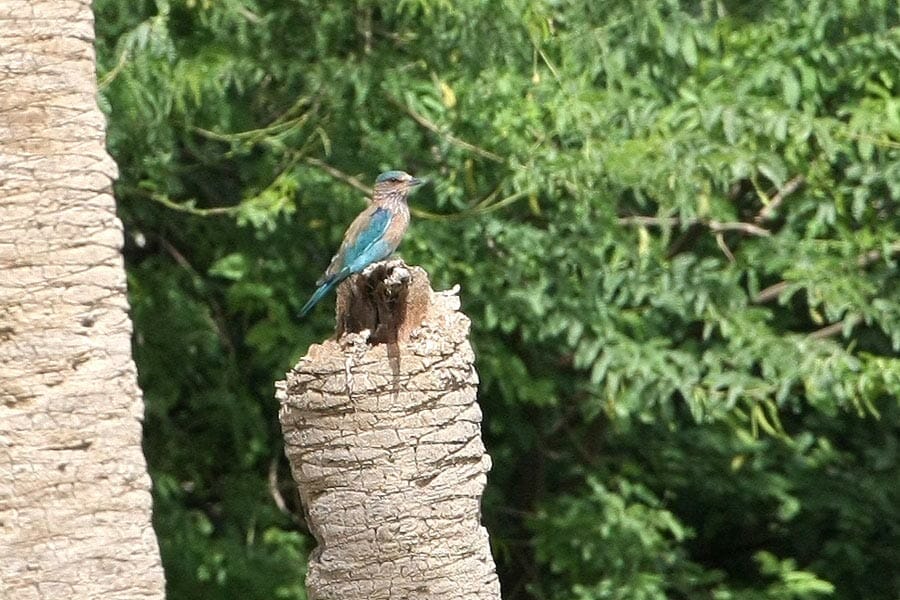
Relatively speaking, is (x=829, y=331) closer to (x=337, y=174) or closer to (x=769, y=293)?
(x=769, y=293)

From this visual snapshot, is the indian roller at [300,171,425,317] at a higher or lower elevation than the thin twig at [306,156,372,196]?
lower

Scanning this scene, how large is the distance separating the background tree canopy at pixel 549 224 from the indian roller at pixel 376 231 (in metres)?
0.40

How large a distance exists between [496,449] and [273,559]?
48.6 inches

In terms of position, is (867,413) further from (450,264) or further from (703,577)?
(450,264)

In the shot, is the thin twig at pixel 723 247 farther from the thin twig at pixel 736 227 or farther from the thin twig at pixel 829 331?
the thin twig at pixel 829 331

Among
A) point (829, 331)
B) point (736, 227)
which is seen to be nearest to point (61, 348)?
point (736, 227)

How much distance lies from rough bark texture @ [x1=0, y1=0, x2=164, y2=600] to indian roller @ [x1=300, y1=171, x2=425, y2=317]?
815mm

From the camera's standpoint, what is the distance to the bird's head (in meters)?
6.55

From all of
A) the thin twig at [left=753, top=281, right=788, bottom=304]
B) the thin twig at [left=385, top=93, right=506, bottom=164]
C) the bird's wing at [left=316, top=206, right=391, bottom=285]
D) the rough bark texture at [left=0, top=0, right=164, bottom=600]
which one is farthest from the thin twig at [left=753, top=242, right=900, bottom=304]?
the rough bark texture at [left=0, top=0, right=164, bottom=600]

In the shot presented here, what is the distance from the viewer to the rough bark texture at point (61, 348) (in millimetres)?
5406

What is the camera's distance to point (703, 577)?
27.8 feet

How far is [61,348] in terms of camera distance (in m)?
5.46

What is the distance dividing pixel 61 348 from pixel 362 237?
3.80 ft

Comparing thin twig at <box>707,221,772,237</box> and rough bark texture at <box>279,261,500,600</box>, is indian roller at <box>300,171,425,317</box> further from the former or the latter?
thin twig at <box>707,221,772,237</box>
